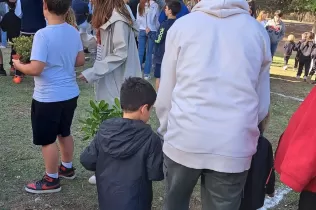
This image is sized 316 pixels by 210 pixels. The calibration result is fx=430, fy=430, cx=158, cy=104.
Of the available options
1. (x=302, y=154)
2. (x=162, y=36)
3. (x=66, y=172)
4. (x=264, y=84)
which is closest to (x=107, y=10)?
(x=66, y=172)

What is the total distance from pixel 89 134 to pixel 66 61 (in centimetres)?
64

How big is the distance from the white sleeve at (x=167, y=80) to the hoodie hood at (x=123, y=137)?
16 centimetres

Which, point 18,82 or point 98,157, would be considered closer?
point 98,157

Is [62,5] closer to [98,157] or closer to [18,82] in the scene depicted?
[98,157]

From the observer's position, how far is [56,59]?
3.34m

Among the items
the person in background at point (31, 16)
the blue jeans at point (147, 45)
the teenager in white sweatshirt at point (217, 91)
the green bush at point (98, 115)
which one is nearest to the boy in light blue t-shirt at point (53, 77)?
the green bush at point (98, 115)

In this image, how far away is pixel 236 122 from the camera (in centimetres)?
212

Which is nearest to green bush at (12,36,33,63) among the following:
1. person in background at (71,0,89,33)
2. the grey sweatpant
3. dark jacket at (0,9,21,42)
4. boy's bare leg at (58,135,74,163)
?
boy's bare leg at (58,135,74,163)

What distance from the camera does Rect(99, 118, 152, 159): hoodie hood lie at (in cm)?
257

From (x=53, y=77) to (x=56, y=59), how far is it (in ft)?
0.50

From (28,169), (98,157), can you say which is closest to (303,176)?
(98,157)

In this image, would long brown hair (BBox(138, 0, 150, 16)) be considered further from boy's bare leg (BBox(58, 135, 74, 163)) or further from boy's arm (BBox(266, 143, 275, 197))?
A: boy's arm (BBox(266, 143, 275, 197))

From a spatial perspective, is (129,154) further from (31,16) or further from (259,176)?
(31,16)

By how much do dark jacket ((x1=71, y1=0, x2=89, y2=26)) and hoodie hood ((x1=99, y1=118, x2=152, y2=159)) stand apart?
749cm
